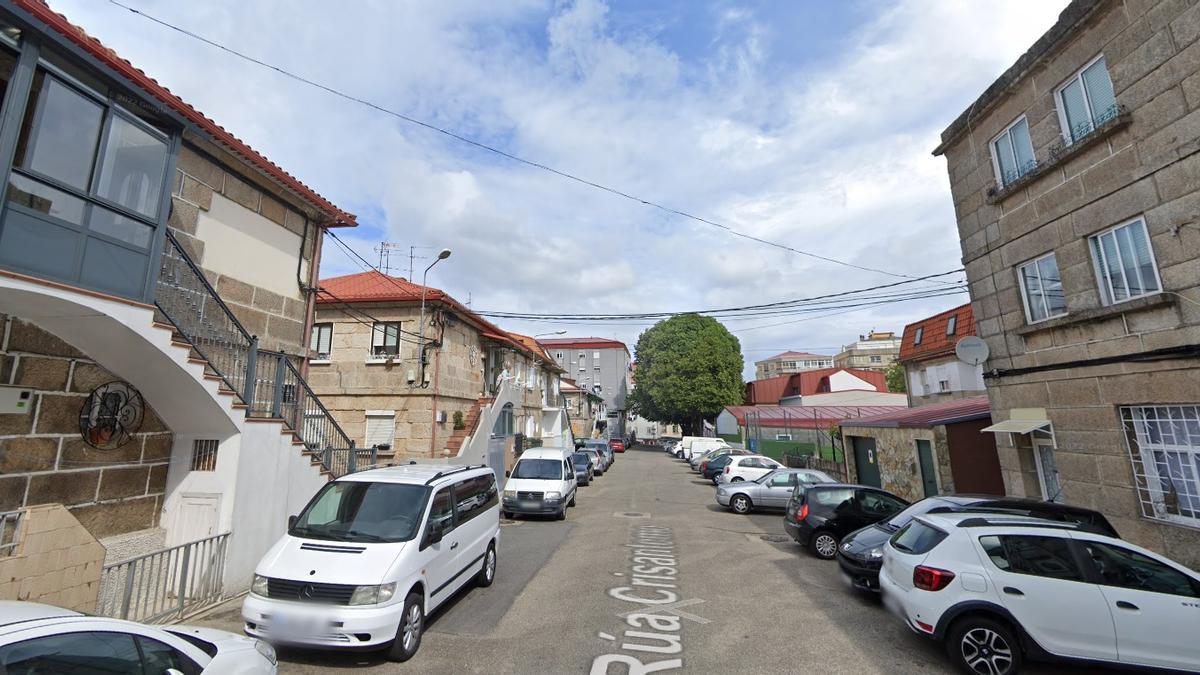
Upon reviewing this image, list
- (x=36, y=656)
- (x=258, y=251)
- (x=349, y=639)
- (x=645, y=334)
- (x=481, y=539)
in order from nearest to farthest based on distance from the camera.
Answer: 1. (x=36, y=656)
2. (x=349, y=639)
3. (x=481, y=539)
4. (x=258, y=251)
5. (x=645, y=334)

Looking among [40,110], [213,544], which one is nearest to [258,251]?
[40,110]

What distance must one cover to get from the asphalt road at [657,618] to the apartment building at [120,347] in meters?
1.65

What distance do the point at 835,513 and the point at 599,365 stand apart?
6187cm

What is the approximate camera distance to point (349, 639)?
15.4 feet

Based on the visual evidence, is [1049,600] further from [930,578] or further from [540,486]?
[540,486]

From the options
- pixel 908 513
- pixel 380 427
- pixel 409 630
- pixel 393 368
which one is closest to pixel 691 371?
pixel 393 368

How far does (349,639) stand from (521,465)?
1035 centimetres

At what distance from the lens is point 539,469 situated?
14773 millimetres

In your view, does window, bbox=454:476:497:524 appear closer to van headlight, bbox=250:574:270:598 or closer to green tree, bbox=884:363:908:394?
van headlight, bbox=250:574:270:598

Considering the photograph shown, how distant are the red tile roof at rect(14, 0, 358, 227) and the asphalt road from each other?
657 centimetres

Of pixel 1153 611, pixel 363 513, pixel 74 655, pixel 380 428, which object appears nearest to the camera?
pixel 74 655

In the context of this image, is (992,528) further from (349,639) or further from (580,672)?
(349,639)

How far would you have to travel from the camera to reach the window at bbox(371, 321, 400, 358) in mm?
16828

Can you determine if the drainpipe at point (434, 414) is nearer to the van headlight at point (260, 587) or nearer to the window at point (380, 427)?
the window at point (380, 427)
